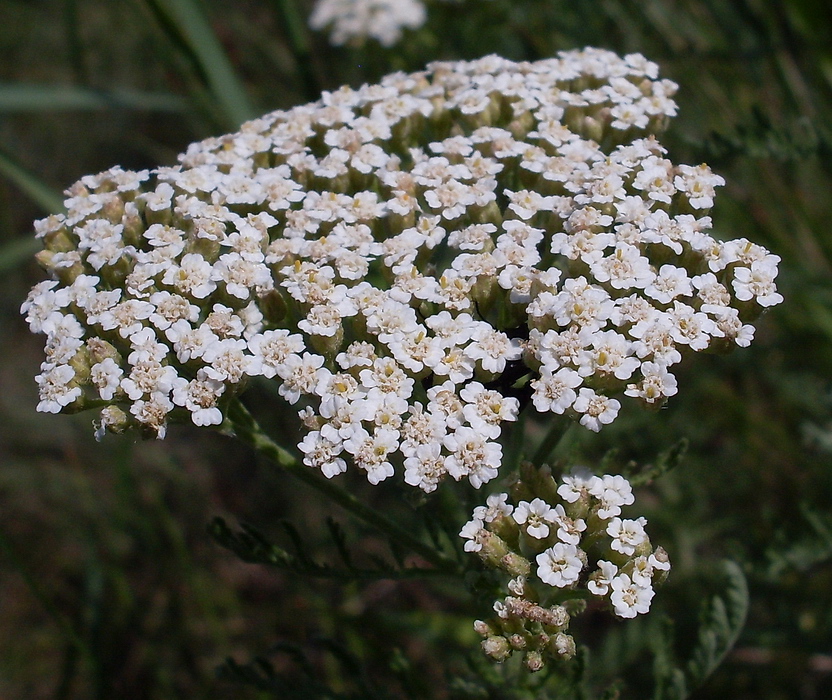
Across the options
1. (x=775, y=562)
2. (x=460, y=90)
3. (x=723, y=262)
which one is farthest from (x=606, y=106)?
(x=775, y=562)

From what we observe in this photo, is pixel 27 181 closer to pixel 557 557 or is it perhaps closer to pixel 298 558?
pixel 298 558

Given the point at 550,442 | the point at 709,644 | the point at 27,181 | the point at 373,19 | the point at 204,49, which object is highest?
the point at 373,19

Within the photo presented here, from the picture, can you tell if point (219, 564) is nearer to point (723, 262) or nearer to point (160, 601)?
point (160, 601)

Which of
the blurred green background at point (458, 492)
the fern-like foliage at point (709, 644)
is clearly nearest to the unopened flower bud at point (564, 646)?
the fern-like foliage at point (709, 644)

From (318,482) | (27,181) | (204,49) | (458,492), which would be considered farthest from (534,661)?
(204,49)

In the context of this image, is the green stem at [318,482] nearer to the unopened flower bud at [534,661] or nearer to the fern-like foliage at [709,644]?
the unopened flower bud at [534,661]

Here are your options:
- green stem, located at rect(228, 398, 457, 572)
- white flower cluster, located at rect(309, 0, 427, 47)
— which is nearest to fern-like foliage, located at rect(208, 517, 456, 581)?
green stem, located at rect(228, 398, 457, 572)

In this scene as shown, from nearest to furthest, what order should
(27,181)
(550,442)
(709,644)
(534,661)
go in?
1. (534,661)
2. (550,442)
3. (709,644)
4. (27,181)
